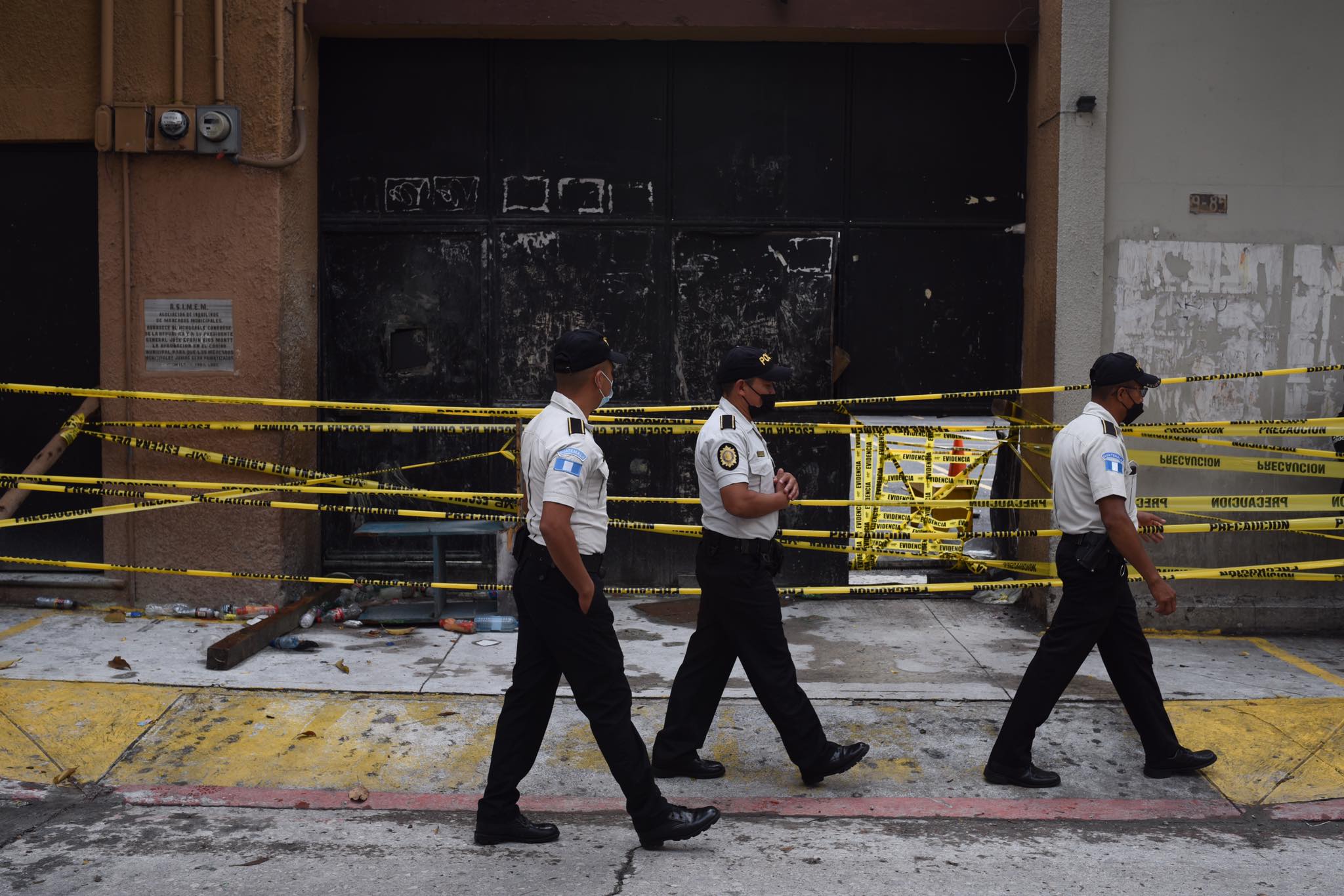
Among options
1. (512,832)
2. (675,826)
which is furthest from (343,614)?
(675,826)

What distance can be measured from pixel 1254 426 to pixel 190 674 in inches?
267

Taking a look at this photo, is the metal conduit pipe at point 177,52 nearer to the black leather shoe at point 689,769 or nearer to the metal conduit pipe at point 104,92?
the metal conduit pipe at point 104,92

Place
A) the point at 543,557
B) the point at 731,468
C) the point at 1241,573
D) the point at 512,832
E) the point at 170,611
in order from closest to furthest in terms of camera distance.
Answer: the point at 543,557 → the point at 512,832 → the point at 731,468 → the point at 1241,573 → the point at 170,611

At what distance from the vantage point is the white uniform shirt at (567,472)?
4633mm

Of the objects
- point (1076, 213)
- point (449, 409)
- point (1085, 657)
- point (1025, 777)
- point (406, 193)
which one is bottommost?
point (1025, 777)

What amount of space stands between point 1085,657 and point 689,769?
1.92 metres

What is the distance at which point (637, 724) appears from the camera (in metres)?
6.44

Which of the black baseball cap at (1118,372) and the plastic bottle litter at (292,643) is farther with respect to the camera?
the plastic bottle litter at (292,643)

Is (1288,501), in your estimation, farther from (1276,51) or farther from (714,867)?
(714,867)

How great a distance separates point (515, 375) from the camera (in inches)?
360

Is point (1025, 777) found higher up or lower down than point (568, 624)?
lower down

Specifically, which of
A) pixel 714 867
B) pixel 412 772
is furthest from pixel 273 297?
pixel 714 867

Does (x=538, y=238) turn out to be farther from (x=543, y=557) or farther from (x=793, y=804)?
(x=793, y=804)

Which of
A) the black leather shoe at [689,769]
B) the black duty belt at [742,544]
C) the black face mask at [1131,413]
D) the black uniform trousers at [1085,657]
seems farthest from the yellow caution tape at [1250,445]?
the black leather shoe at [689,769]
